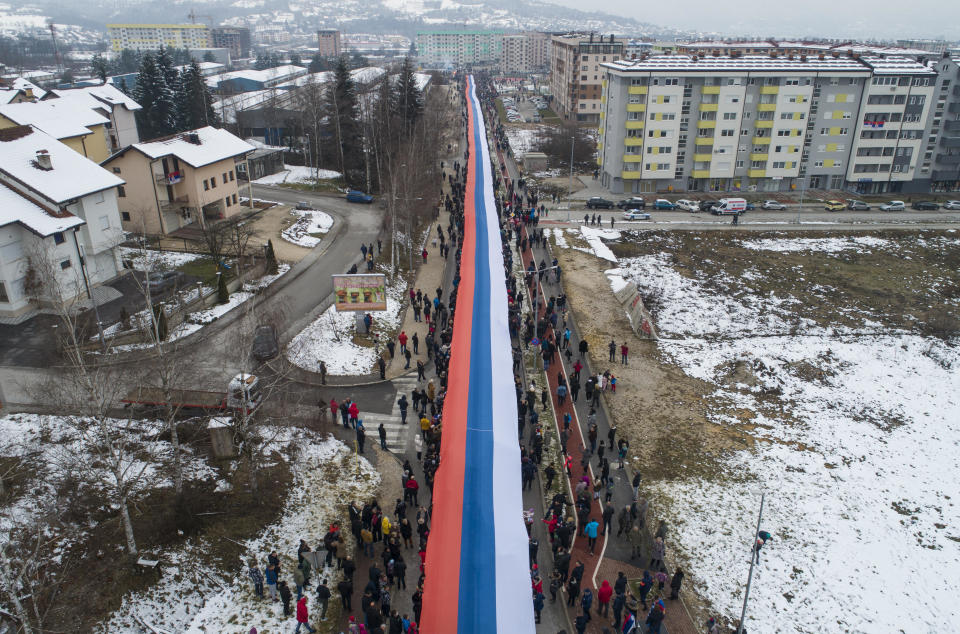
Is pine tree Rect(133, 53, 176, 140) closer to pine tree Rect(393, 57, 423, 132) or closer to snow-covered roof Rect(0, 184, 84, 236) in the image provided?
pine tree Rect(393, 57, 423, 132)

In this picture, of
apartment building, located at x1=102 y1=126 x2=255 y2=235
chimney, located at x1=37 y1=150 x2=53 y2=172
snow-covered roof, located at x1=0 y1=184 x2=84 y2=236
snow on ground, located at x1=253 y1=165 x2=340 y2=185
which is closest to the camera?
snow-covered roof, located at x1=0 y1=184 x2=84 y2=236

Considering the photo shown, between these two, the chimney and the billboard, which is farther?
the chimney

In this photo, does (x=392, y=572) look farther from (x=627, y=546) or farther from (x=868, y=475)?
(x=868, y=475)

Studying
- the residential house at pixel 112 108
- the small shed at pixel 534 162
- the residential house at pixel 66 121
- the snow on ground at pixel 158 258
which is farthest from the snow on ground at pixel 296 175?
the small shed at pixel 534 162

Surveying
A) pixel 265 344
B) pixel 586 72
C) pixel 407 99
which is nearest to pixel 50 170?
pixel 265 344

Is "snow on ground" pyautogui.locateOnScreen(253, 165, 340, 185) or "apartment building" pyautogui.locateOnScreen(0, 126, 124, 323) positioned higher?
"apartment building" pyautogui.locateOnScreen(0, 126, 124, 323)

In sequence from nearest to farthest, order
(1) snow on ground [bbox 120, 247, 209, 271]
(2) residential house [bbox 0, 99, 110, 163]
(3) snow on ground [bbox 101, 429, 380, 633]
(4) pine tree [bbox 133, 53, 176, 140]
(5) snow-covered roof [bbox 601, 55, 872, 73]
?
1. (3) snow on ground [bbox 101, 429, 380, 633]
2. (1) snow on ground [bbox 120, 247, 209, 271]
3. (2) residential house [bbox 0, 99, 110, 163]
4. (5) snow-covered roof [bbox 601, 55, 872, 73]
5. (4) pine tree [bbox 133, 53, 176, 140]

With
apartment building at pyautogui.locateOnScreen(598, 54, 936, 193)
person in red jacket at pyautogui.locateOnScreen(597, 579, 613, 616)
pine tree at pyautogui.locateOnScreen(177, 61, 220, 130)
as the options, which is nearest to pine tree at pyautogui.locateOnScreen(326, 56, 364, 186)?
pine tree at pyautogui.locateOnScreen(177, 61, 220, 130)

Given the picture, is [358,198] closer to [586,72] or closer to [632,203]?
[632,203]
